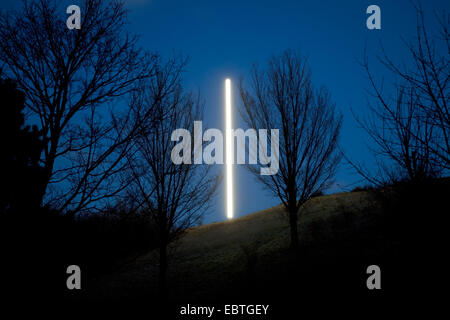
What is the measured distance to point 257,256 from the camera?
1257 cm

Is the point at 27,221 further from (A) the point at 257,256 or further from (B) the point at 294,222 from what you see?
(A) the point at 257,256

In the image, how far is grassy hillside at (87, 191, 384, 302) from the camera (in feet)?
31.8

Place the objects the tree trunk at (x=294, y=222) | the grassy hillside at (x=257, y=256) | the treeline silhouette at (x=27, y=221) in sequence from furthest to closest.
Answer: the tree trunk at (x=294, y=222) < the grassy hillside at (x=257, y=256) < the treeline silhouette at (x=27, y=221)

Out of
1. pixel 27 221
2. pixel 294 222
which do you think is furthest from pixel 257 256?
pixel 27 221

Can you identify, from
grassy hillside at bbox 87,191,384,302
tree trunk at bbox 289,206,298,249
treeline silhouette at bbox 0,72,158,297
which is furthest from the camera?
A: tree trunk at bbox 289,206,298,249

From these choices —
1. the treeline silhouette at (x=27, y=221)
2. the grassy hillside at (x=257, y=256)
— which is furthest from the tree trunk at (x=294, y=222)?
the treeline silhouette at (x=27, y=221)

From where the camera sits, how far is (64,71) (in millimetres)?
4082

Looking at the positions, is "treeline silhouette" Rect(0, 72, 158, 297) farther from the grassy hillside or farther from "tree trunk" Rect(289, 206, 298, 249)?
"tree trunk" Rect(289, 206, 298, 249)

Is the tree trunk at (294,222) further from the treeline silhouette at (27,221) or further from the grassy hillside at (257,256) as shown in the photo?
the treeline silhouette at (27,221)

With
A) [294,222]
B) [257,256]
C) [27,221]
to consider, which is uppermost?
[27,221]

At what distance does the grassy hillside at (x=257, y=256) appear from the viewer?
382 inches

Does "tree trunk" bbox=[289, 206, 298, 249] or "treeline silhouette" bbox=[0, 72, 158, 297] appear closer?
"treeline silhouette" bbox=[0, 72, 158, 297]

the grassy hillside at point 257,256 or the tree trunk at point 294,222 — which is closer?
the grassy hillside at point 257,256

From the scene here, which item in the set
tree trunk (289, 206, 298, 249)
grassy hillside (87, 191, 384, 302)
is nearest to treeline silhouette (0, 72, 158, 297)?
grassy hillside (87, 191, 384, 302)
